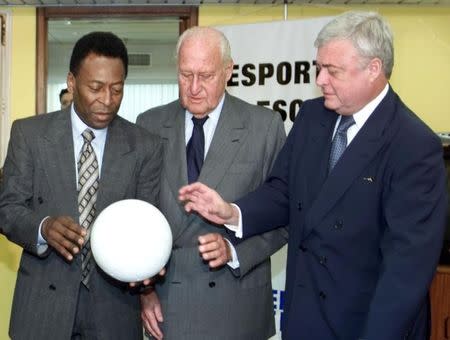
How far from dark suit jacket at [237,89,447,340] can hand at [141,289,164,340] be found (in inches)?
18.3

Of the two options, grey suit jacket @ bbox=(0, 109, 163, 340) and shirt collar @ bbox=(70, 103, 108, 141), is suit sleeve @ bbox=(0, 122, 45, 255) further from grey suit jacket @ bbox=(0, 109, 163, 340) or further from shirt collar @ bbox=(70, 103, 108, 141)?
shirt collar @ bbox=(70, 103, 108, 141)

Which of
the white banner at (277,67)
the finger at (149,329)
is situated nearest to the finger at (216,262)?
the finger at (149,329)

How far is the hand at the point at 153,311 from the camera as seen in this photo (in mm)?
2219

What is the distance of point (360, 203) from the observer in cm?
178

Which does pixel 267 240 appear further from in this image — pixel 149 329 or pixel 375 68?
pixel 375 68

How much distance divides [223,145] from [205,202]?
0.99 feet

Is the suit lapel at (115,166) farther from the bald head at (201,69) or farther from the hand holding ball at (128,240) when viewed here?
the bald head at (201,69)

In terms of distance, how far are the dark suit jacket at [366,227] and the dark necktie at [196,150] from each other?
0.90ft

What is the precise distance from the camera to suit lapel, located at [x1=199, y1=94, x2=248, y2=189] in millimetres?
2197

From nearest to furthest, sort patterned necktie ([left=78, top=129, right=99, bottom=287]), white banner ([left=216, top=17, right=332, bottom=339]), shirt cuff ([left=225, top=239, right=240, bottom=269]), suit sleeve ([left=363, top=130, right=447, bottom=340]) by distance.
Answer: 1. suit sleeve ([left=363, top=130, right=447, bottom=340])
2. patterned necktie ([left=78, top=129, right=99, bottom=287])
3. shirt cuff ([left=225, top=239, right=240, bottom=269])
4. white banner ([left=216, top=17, right=332, bottom=339])

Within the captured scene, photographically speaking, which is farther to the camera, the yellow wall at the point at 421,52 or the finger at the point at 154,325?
the yellow wall at the point at 421,52

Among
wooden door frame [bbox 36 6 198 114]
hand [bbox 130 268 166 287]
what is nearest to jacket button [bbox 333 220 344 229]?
hand [bbox 130 268 166 287]

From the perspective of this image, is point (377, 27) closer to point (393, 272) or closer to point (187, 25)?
point (393, 272)

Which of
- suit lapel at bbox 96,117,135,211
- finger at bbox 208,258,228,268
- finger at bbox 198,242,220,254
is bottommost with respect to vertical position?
finger at bbox 208,258,228,268
